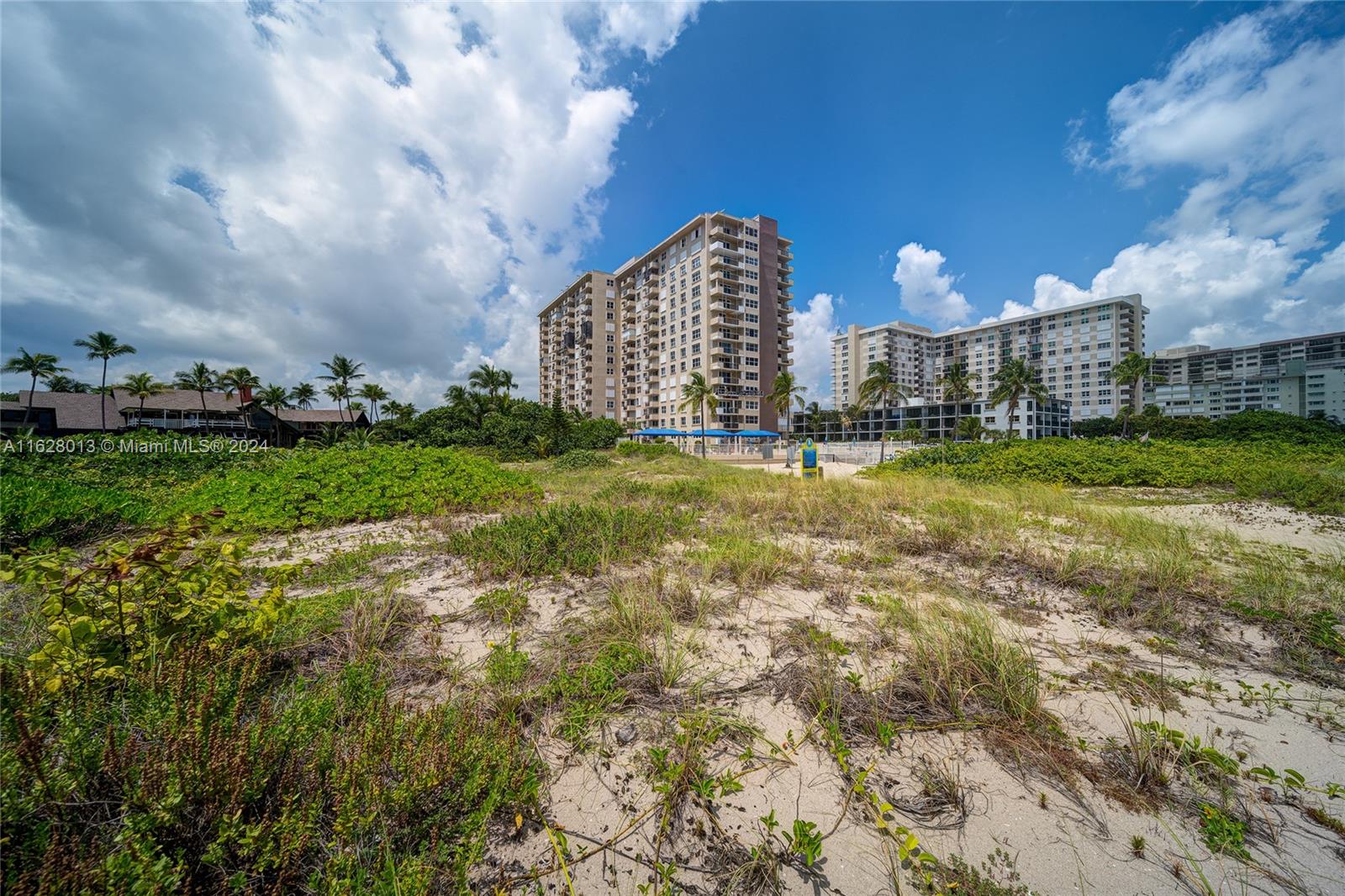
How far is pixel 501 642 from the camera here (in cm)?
374

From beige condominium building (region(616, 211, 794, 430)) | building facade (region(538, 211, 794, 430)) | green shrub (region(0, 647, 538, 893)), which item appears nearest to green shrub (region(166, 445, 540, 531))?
green shrub (region(0, 647, 538, 893))

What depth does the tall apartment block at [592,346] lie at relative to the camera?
250 ft

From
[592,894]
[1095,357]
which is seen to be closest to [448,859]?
[592,894]

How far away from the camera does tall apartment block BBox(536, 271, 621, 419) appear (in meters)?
76.1

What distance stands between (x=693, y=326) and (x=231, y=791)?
62763 mm

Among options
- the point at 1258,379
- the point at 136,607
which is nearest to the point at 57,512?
the point at 136,607

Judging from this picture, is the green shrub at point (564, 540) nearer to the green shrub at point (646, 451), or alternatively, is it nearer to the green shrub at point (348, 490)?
the green shrub at point (348, 490)

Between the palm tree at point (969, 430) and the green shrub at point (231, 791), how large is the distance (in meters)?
68.4

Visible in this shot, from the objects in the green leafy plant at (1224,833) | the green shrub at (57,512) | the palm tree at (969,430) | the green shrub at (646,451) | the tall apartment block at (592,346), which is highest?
the tall apartment block at (592,346)

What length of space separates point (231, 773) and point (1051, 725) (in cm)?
418

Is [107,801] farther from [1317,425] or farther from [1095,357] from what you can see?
[1095,357]

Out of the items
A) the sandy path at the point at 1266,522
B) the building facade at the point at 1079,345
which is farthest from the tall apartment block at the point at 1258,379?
the sandy path at the point at 1266,522

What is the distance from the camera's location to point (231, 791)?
5.76 feet

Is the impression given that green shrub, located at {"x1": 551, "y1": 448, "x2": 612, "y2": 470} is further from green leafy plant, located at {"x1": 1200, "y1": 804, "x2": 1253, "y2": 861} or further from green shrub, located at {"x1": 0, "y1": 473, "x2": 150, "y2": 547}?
green leafy plant, located at {"x1": 1200, "y1": 804, "x2": 1253, "y2": 861}
